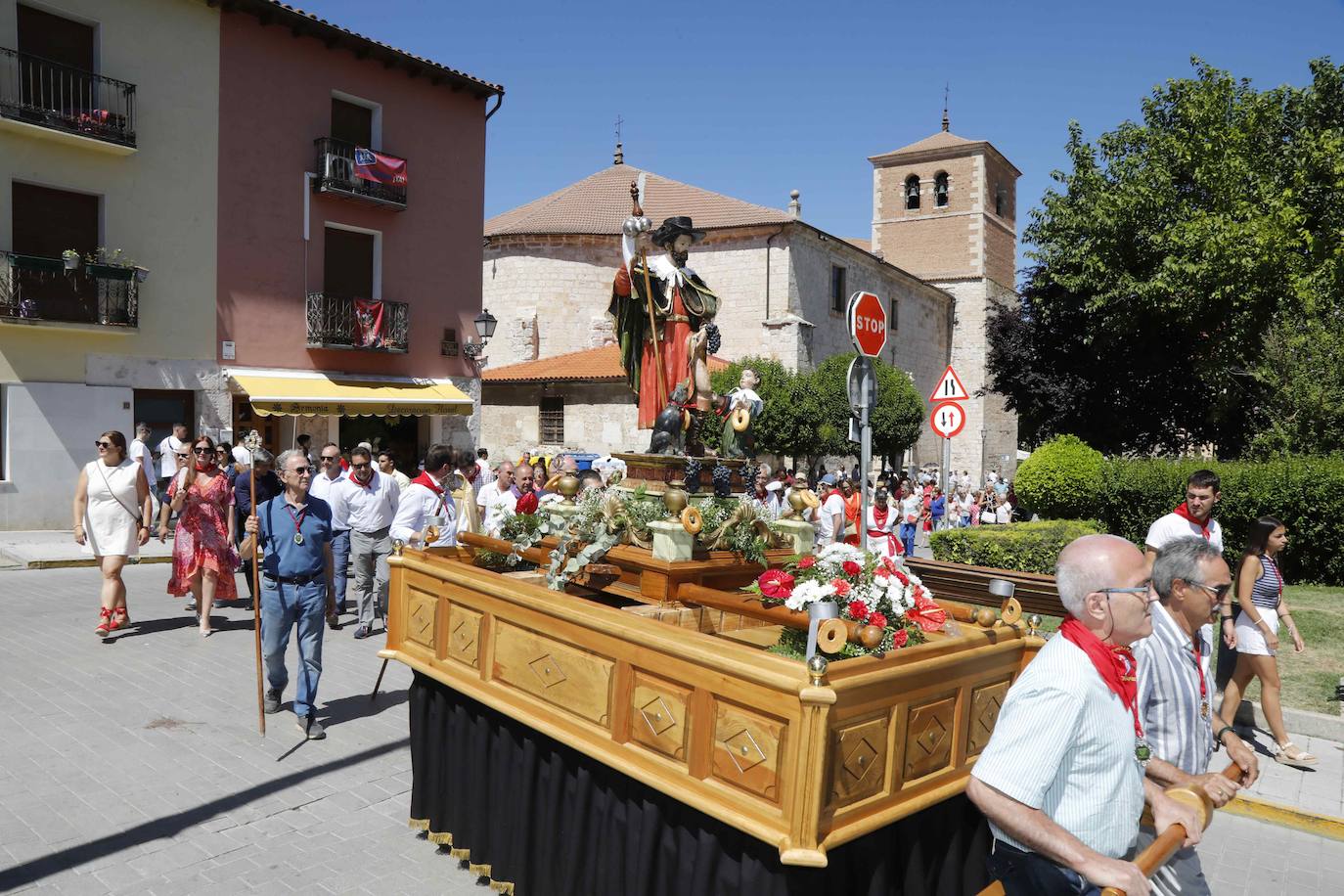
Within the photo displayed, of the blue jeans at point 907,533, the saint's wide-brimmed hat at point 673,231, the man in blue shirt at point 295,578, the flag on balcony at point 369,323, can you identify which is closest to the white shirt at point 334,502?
the man in blue shirt at point 295,578

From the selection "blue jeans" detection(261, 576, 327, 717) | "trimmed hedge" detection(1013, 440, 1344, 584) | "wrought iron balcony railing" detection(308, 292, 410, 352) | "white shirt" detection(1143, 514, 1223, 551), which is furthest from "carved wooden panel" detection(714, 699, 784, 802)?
"wrought iron balcony railing" detection(308, 292, 410, 352)

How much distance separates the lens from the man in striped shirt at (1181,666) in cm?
330

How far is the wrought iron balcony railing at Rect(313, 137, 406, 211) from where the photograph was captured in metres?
19.4

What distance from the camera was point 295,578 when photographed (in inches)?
248

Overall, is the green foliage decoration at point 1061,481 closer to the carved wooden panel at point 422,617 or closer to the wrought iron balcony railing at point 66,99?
the carved wooden panel at point 422,617

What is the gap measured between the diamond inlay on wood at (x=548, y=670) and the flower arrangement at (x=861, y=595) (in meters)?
0.94

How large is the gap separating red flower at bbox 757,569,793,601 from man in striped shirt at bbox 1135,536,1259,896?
1.34 metres

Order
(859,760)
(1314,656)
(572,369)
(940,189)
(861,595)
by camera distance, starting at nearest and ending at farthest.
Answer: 1. (859,760)
2. (861,595)
3. (1314,656)
4. (572,369)
5. (940,189)

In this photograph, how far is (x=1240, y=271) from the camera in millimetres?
21797

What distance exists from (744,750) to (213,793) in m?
3.67

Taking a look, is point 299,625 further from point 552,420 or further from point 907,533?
point 552,420

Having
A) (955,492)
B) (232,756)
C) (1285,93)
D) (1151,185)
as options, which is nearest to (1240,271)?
(1151,185)

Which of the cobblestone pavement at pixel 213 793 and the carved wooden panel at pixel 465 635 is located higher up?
the carved wooden panel at pixel 465 635

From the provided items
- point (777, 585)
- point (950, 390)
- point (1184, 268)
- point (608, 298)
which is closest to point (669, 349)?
point (777, 585)
